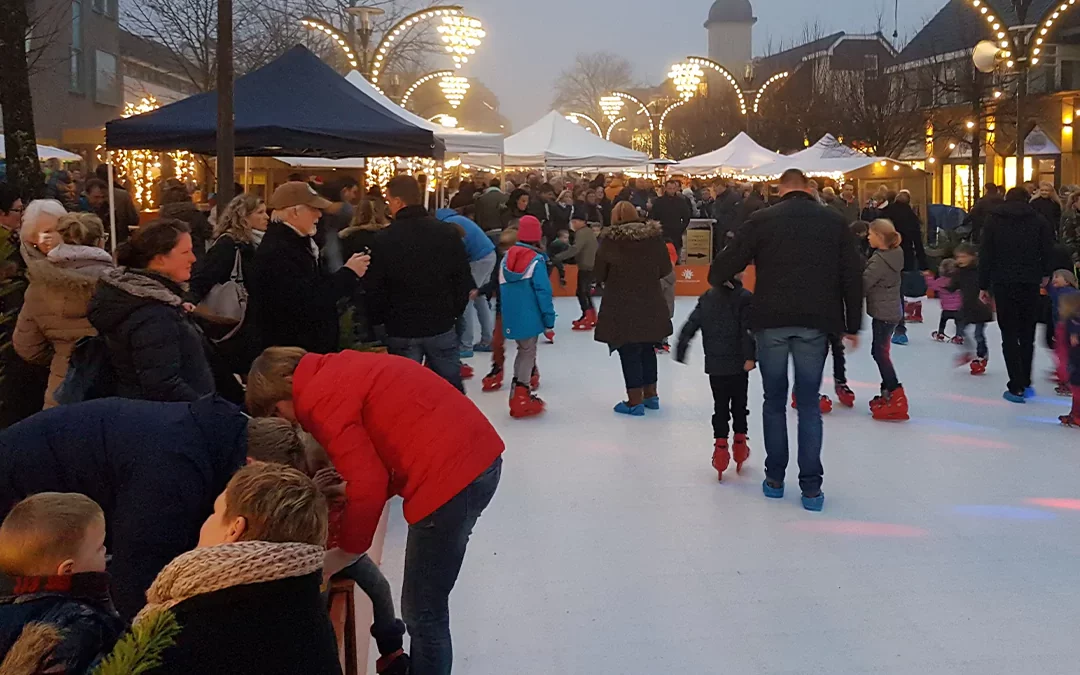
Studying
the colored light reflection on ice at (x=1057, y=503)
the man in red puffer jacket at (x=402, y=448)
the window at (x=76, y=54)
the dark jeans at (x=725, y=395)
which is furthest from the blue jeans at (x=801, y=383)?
the window at (x=76, y=54)

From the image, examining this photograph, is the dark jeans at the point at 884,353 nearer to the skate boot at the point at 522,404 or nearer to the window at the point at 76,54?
the skate boot at the point at 522,404

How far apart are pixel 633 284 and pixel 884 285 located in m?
1.90

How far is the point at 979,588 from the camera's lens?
4.64 metres

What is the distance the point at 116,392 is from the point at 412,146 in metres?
5.51

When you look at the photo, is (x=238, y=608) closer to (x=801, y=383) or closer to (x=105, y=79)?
(x=801, y=383)

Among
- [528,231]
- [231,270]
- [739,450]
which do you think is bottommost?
[739,450]

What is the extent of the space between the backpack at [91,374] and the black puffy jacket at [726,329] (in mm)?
3585

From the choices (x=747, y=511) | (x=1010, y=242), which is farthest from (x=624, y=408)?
(x=1010, y=242)

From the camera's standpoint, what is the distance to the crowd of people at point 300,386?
2.09m

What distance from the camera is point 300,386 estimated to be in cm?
281

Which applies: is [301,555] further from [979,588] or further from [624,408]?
[624,408]

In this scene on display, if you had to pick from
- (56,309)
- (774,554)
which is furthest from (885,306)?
(56,309)

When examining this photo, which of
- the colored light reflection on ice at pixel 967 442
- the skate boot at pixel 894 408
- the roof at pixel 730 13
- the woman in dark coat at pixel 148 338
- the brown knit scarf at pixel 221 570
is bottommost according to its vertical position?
the colored light reflection on ice at pixel 967 442

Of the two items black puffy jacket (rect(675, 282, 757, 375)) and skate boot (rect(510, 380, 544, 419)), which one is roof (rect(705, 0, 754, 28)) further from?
black puffy jacket (rect(675, 282, 757, 375))
